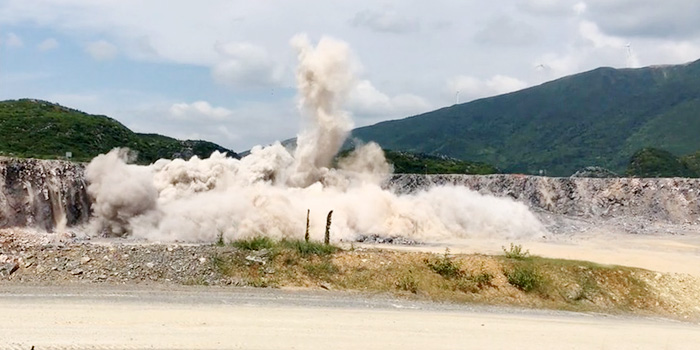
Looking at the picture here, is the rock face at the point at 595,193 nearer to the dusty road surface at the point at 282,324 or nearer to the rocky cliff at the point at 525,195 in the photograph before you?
the rocky cliff at the point at 525,195

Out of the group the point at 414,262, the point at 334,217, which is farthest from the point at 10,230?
the point at 414,262

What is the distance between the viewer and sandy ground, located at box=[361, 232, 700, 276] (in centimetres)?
3653

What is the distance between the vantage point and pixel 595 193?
68625 millimetres

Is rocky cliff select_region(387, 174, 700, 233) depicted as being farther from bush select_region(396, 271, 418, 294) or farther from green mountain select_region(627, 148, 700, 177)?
green mountain select_region(627, 148, 700, 177)

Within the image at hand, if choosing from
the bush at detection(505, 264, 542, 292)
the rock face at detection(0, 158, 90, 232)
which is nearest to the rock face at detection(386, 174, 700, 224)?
the rock face at detection(0, 158, 90, 232)

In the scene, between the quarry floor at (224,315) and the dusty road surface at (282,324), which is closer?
the dusty road surface at (282,324)

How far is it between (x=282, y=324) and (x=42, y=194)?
100 feet

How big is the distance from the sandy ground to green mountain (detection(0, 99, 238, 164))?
173 feet

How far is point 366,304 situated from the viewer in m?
22.9

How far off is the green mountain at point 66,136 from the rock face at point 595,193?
42.6 meters

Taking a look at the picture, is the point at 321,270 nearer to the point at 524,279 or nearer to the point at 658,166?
the point at 524,279

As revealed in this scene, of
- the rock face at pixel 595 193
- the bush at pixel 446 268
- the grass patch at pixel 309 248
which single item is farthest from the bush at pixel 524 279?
the rock face at pixel 595 193

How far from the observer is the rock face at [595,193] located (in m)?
63.0

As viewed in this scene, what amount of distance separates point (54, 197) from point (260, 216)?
13175mm
